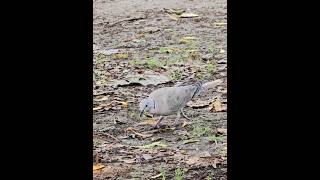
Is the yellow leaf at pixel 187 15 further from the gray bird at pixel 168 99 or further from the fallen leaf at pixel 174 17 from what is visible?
the gray bird at pixel 168 99

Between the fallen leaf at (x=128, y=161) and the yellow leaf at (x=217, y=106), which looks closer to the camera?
the fallen leaf at (x=128, y=161)

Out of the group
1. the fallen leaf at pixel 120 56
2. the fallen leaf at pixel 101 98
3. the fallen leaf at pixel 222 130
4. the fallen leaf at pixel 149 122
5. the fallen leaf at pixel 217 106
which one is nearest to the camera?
the fallen leaf at pixel 222 130

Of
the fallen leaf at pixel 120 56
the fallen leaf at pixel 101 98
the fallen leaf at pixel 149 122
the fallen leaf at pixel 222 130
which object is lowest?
the fallen leaf at pixel 222 130

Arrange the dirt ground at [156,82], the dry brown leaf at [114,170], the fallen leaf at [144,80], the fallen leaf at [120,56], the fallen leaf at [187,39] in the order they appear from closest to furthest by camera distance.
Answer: the dry brown leaf at [114,170], the dirt ground at [156,82], the fallen leaf at [144,80], the fallen leaf at [120,56], the fallen leaf at [187,39]

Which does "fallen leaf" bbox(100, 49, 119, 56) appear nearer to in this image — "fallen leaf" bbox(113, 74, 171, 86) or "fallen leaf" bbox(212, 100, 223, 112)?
"fallen leaf" bbox(113, 74, 171, 86)

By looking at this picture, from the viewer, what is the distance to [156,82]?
4.80 meters

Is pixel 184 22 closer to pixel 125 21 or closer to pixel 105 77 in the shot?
pixel 125 21

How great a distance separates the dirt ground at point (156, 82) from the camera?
149 inches

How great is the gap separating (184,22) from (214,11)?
347 mm

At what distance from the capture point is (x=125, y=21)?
228 inches

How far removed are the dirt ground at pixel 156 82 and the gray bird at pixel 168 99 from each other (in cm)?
19

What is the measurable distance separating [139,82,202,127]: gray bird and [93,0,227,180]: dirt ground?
0.61 feet

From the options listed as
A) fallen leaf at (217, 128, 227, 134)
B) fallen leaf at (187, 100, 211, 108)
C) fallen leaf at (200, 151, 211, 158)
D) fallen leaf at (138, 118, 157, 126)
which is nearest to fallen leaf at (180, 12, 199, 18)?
fallen leaf at (187, 100, 211, 108)

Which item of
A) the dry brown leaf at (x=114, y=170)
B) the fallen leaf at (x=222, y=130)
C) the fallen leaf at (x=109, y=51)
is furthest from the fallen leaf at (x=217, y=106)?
the fallen leaf at (x=109, y=51)
